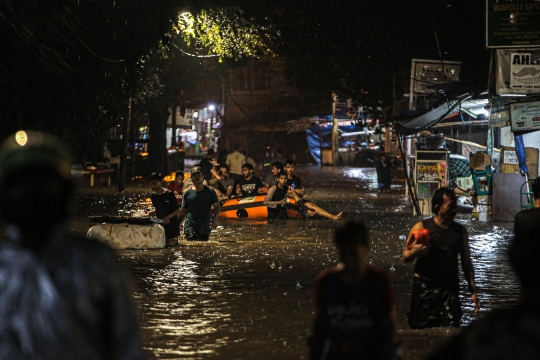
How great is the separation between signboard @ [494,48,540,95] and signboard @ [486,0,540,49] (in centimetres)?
50

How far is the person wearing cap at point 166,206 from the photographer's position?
14.8 m

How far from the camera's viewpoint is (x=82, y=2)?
798 inches

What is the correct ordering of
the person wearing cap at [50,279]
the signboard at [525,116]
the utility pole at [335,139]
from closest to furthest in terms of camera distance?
the person wearing cap at [50,279] → the signboard at [525,116] → the utility pole at [335,139]

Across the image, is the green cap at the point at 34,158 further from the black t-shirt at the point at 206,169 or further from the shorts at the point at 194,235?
the black t-shirt at the point at 206,169

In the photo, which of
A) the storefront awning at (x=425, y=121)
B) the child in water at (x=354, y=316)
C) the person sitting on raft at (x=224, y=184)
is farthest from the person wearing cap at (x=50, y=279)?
the storefront awning at (x=425, y=121)

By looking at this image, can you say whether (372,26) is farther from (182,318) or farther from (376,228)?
(182,318)

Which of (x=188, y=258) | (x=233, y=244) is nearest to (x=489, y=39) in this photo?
(x=233, y=244)

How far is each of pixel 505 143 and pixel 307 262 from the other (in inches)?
397

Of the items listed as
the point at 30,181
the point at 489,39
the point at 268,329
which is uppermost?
the point at 489,39

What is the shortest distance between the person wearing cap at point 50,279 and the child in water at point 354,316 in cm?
168

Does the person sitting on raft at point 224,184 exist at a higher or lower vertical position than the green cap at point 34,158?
lower

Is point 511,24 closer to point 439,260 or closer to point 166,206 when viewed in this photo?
point 166,206

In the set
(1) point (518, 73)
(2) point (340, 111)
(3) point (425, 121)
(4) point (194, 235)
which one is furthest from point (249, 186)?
(2) point (340, 111)

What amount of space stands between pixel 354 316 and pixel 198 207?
10691 millimetres
